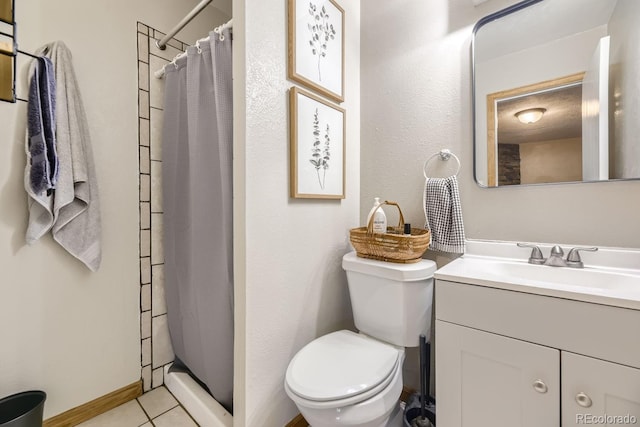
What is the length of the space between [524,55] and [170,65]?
5.75 feet

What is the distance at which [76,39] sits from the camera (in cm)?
129

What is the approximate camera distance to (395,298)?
1.17m

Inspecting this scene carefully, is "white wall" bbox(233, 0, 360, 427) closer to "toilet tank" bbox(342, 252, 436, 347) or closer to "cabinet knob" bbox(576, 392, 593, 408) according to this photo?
"toilet tank" bbox(342, 252, 436, 347)

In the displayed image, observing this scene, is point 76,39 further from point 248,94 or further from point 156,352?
point 156,352

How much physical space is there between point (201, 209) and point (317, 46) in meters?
0.99

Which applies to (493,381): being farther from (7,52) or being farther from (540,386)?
(7,52)

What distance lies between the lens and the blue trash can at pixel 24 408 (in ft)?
3.35

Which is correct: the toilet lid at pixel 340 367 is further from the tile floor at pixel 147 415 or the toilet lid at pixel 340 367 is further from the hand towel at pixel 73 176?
the hand towel at pixel 73 176

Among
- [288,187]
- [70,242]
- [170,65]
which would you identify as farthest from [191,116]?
[70,242]

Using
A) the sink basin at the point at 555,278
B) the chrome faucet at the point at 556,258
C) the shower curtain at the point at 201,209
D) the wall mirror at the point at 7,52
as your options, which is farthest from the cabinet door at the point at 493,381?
the wall mirror at the point at 7,52

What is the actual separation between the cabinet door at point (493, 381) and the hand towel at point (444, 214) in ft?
1.48

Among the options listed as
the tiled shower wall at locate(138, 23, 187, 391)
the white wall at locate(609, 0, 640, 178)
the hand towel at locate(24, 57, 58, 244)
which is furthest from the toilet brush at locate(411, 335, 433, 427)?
the hand towel at locate(24, 57, 58, 244)

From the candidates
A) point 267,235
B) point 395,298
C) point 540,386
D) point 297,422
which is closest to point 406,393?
point 297,422

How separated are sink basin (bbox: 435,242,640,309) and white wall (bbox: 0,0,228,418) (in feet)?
5.27
